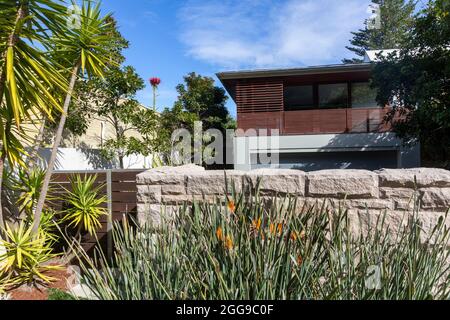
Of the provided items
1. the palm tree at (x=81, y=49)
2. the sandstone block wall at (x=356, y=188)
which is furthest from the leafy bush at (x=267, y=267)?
the palm tree at (x=81, y=49)

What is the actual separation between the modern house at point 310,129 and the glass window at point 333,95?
81cm

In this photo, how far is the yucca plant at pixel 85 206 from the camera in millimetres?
5457

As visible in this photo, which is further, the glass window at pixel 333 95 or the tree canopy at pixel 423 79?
the glass window at pixel 333 95

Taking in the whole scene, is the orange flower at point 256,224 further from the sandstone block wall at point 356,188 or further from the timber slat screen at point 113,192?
the timber slat screen at point 113,192

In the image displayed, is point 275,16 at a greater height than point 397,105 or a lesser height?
greater

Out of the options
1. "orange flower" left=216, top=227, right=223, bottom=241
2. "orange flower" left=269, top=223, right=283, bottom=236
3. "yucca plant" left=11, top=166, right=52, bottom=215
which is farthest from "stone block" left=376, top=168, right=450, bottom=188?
"yucca plant" left=11, top=166, right=52, bottom=215

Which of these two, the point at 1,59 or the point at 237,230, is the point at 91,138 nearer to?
the point at 1,59

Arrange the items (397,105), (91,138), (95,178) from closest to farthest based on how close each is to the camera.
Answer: (95,178), (397,105), (91,138)

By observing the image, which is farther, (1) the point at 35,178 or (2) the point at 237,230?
(1) the point at 35,178

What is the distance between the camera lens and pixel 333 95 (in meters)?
16.7

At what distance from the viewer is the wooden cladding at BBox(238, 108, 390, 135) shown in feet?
43.6

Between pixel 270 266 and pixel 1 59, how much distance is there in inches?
154

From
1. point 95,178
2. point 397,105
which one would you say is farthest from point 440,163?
point 95,178
